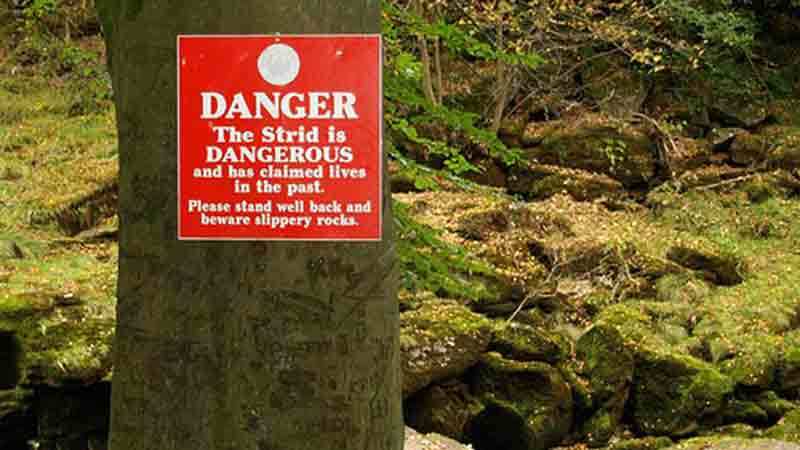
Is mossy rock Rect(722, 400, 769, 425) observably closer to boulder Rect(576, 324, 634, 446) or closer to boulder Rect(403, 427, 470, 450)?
boulder Rect(576, 324, 634, 446)

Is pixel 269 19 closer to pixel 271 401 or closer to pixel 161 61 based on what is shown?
pixel 161 61

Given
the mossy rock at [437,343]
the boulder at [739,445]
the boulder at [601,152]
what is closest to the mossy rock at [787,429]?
the boulder at [739,445]

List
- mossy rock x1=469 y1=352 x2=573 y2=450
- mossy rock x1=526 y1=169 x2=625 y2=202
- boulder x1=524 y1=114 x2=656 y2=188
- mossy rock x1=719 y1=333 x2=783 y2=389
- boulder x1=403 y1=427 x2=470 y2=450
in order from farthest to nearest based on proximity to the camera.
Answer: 1. boulder x1=524 y1=114 x2=656 y2=188
2. mossy rock x1=526 y1=169 x2=625 y2=202
3. mossy rock x1=719 y1=333 x2=783 y2=389
4. mossy rock x1=469 y1=352 x2=573 y2=450
5. boulder x1=403 y1=427 x2=470 y2=450

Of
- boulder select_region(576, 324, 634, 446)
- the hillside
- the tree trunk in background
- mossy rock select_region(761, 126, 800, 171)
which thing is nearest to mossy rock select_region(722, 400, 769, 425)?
the hillside

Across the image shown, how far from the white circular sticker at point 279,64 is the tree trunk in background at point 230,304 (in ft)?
0.16

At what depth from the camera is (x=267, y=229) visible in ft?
7.33

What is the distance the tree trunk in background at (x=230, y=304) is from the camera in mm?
2248

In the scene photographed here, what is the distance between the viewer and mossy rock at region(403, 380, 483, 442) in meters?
7.67

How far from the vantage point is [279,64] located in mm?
2221

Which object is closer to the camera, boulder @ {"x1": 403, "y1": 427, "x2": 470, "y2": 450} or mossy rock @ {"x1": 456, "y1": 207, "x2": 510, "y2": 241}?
boulder @ {"x1": 403, "y1": 427, "x2": 470, "y2": 450}

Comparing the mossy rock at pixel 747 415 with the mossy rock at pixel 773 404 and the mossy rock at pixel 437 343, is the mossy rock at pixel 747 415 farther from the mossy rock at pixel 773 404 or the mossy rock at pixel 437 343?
the mossy rock at pixel 437 343

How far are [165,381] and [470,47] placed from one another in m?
3.37

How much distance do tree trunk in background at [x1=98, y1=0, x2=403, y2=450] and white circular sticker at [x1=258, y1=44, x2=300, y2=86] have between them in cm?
5

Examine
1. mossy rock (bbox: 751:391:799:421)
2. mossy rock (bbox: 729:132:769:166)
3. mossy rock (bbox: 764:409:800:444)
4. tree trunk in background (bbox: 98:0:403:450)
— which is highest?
mossy rock (bbox: 729:132:769:166)
